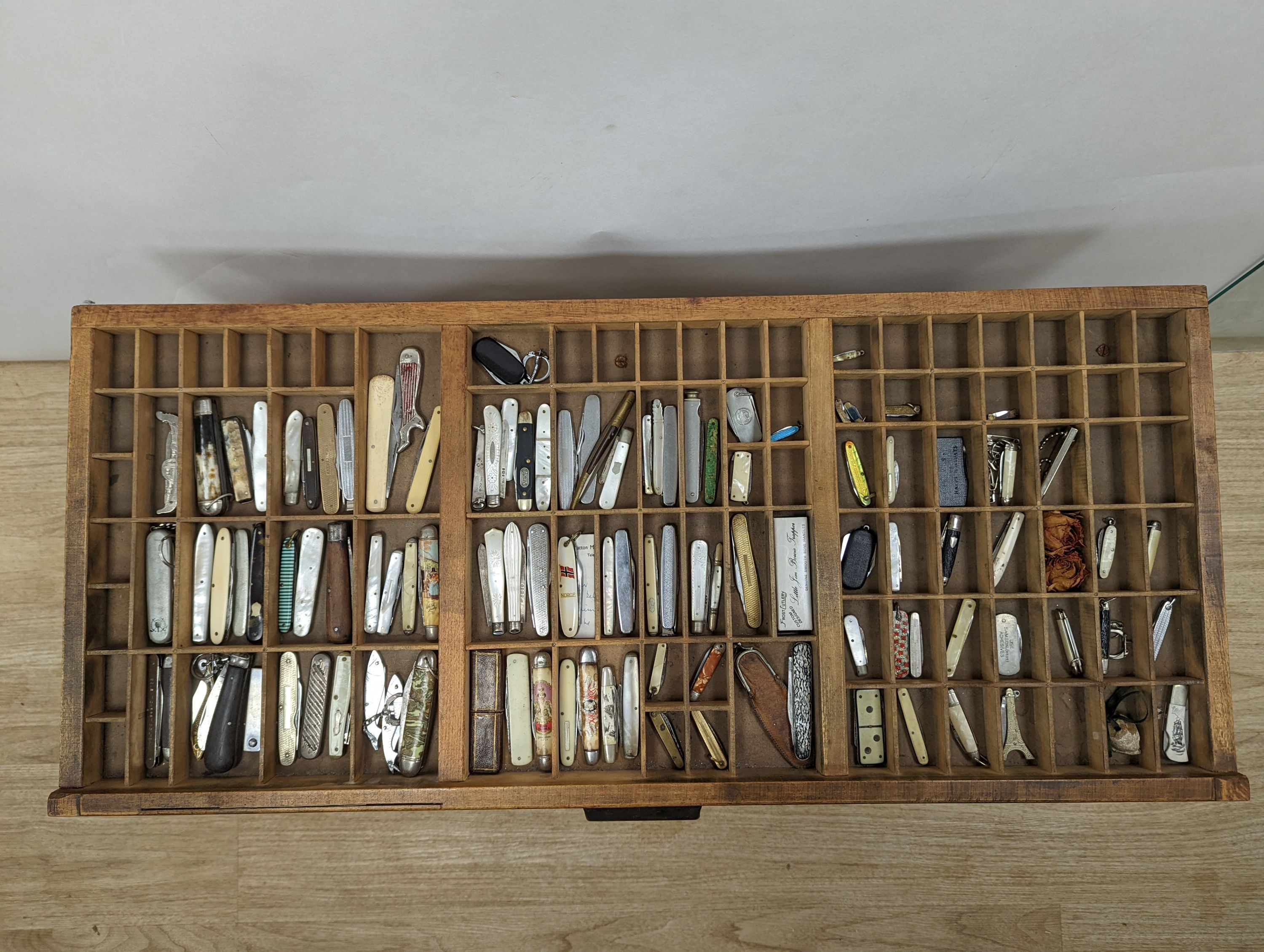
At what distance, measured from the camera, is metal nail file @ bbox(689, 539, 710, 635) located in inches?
62.7

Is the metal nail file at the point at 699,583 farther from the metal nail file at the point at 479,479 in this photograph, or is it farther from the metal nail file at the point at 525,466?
the metal nail file at the point at 479,479

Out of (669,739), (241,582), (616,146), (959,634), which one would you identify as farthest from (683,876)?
(616,146)

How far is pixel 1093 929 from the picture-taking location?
1.89 m

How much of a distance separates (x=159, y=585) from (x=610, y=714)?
3.43ft

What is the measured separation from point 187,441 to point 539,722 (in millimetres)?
1002

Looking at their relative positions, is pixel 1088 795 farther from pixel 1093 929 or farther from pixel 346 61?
pixel 346 61

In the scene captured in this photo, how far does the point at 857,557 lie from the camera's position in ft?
5.25

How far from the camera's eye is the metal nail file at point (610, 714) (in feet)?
5.17

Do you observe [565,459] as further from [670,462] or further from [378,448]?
[378,448]

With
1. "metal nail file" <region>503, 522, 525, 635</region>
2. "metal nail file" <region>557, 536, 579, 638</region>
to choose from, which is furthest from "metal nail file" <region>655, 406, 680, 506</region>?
"metal nail file" <region>503, 522, 525, 635</region>

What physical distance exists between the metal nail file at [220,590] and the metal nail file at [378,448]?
0.33 m

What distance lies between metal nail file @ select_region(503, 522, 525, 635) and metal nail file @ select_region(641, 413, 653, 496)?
0.31 m

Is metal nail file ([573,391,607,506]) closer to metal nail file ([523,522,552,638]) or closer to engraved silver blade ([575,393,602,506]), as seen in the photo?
engraved silver blade ([575,393,602,506])

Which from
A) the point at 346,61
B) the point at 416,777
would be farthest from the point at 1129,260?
the point at 416,777
